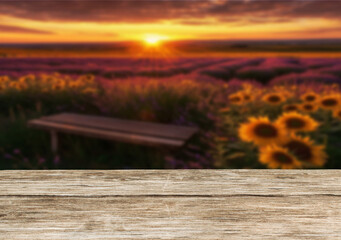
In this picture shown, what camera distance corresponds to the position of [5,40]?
2.01 meters

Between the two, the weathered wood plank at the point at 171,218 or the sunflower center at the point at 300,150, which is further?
the sunflower center at the point at 300,150

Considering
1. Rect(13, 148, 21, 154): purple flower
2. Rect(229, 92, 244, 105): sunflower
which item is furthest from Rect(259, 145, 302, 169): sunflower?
Rect(13, 148, 21, 154): purple flower

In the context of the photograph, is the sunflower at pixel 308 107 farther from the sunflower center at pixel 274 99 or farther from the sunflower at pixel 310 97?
the sunflower center at pixel 274 99

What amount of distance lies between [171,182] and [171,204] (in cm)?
10

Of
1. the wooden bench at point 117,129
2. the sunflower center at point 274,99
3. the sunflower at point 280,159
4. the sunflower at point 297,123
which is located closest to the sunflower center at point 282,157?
the sunflower at point 280,159

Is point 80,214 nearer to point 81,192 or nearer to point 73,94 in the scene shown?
point 81,192

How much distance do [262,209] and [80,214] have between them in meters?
0.29

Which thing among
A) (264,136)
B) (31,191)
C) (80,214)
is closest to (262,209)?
(80,214)

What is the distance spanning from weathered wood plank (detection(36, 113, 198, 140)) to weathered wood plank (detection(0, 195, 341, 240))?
1229 mm

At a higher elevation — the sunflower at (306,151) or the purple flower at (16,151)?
the purple flower at (16,151)

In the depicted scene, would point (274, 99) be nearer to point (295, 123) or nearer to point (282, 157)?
point (295, 123)

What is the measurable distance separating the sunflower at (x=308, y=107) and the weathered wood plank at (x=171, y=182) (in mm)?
1208

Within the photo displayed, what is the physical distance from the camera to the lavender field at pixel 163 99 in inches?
76.7

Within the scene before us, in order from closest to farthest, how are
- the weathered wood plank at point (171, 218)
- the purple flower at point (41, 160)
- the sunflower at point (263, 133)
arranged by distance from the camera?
the weathered wood plank at point (171, 218) < the sunflower at point (263, 133) < the purple flower at point (41, 160)
